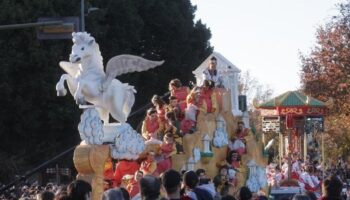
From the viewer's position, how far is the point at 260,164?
72.7 ft

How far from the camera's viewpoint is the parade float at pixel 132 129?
606 inches

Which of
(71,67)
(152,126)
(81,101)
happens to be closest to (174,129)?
(152,126)

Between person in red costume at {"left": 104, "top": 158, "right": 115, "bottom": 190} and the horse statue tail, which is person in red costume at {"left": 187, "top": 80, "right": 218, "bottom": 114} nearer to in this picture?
person in red costume at {"left": 104, "top": 158, "right": 115, "bottom": 190}

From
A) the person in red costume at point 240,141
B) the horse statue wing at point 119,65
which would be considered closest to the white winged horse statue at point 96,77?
the horse statue wing at point 119,65

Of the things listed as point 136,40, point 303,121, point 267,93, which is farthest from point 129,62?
point 267,93

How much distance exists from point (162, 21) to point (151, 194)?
3618 cm

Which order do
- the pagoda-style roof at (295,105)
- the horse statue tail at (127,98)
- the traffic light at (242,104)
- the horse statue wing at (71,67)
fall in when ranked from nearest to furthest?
the horse statue wing at (71,67) < the horse statue tail at (127,98) < the traffic light at (242,104) < the pagoda-style roof at (295,105)

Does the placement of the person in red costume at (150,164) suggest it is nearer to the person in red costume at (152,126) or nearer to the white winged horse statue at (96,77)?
the white winged horse statue at (96,77)

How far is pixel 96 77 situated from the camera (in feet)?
52.3

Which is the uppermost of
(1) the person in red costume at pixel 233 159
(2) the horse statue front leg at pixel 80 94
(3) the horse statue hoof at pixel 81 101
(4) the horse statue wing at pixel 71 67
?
(4) the horse statue wing at pixel 71 67

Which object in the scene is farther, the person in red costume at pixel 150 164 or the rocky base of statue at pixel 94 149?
the person in red costume at pixel 150 164

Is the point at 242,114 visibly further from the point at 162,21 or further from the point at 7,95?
the point at 162,21

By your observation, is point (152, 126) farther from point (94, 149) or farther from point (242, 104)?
point (242, 104)

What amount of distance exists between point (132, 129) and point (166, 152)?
1.69m
